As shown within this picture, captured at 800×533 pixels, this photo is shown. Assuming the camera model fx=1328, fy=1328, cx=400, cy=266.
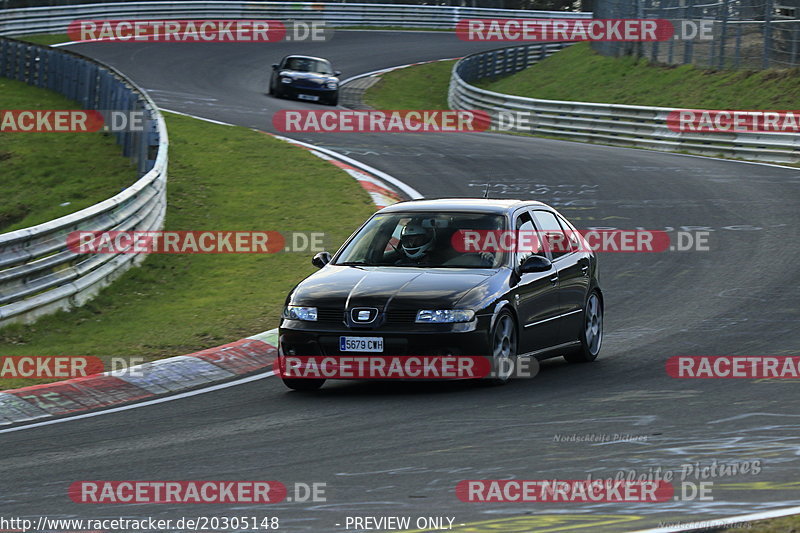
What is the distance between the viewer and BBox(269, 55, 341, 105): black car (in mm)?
36469

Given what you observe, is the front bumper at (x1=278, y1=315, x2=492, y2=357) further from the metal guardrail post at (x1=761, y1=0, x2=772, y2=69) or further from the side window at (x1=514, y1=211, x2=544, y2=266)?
the metal guardrail post at (x1=761, y1=0, x2=772, y2=69)

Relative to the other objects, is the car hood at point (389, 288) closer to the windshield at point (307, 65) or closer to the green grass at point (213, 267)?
the green grass at point (213, 267)

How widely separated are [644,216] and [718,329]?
6973 mm

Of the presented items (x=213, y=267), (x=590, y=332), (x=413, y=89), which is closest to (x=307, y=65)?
(x=413, y=89)

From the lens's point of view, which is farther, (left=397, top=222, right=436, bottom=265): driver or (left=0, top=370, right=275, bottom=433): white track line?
(left=397, top=222, right=436, bottom=265): driver

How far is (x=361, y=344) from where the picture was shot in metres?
9.55

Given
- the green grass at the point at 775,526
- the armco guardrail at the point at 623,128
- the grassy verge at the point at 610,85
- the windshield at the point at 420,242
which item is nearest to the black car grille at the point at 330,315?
the windshield at the point at 420,242

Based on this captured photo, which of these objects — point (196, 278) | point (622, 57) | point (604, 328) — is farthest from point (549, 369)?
point (622, 57)

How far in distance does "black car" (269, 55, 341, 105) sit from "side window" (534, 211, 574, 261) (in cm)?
2538

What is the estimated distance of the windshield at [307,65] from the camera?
37.1m

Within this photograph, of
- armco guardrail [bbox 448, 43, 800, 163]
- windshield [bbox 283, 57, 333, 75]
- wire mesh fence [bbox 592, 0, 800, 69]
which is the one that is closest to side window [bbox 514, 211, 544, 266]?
armco guardrail [bbox 448, 43, 800, 163]

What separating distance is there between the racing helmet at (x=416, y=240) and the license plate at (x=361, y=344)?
45.0 inches

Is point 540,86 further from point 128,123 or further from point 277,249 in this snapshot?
point 277,249

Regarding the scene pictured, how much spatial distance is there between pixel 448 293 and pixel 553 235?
2046 millimetres
